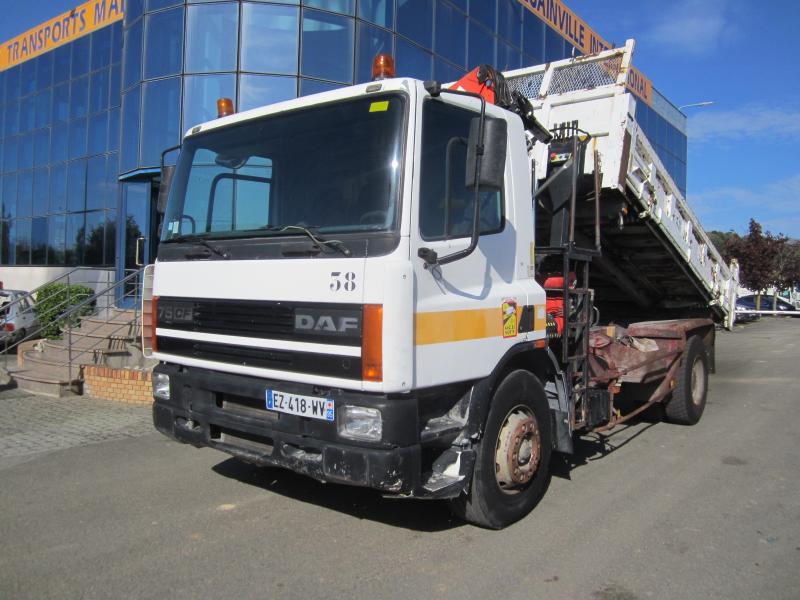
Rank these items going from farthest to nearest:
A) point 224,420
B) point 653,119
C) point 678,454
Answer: point 653,119
point 678,454
point 224,420

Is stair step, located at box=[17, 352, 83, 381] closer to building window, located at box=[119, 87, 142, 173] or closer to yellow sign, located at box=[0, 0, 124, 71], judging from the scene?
building window, located at box=[119, 87, 142, 173]

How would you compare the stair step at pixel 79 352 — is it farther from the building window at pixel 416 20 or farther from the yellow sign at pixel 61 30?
the yellow sign at pixel 61 30

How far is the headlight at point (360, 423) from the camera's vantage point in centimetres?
343

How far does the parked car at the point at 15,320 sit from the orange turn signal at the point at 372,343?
10616 millimetres

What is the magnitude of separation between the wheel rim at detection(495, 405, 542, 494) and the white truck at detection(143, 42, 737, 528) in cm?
1

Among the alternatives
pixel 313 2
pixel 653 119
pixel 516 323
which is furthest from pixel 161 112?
pixel 653 119

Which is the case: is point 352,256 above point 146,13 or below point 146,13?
below

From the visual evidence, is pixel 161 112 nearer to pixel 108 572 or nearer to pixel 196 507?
pixel 196 507

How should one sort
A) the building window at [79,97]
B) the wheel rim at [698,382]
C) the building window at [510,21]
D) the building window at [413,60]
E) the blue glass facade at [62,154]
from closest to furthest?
the wheel rim at [698,382] < the building window at [413,60] < the building window at [510,21] < the blue glass facade at [62,154] < the building window at [79,97]

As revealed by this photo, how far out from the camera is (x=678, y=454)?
20.1 ft

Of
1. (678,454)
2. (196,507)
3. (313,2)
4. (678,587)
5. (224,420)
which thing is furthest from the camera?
(313,2)

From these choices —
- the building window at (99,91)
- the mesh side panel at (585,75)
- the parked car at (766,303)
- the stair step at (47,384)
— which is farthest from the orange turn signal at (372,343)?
the parked car at (766,303)

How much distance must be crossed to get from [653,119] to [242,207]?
29046mm

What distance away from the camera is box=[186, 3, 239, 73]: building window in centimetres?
1282
